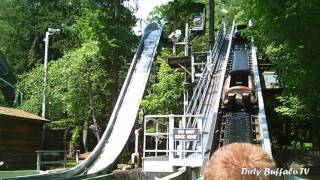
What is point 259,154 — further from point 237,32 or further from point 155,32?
point 155,32

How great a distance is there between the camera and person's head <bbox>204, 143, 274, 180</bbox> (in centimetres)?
229

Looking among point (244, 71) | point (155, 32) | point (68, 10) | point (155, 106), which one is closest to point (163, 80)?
point (155, 106)

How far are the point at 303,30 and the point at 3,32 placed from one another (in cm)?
4203

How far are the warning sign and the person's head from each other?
10589 mm

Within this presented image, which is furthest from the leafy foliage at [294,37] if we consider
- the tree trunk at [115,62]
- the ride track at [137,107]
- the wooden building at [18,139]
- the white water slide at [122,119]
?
the tree trunk at [115,62]

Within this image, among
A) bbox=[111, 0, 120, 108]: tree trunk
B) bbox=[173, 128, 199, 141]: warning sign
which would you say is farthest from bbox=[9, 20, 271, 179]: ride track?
bbox=[111, 0, 120, 108]: tree trunk

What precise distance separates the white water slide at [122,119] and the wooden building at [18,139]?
11.9 feet

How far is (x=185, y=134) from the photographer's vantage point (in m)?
13.1

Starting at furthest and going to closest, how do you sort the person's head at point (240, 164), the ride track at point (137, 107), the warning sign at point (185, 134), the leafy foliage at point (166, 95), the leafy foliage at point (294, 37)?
the leafy foliage at point (166, 95) → the ride track at point (137, 107) → the warning sign at point (185, 134) → the leafy foliage at point (294, 37) → the person's head at point (240, 164)

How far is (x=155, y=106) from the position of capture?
81.7 feet

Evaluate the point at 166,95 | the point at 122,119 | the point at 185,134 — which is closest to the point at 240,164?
the point at 185,134

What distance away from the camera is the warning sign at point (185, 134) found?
511 inches

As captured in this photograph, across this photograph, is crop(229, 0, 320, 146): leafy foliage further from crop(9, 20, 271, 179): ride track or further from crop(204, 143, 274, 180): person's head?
crop(204, 143, 274, 180): person's head

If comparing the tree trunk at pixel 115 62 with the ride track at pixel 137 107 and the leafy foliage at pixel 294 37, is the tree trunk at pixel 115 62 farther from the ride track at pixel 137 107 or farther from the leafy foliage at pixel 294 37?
the leafy foliage at pixel 294 37
